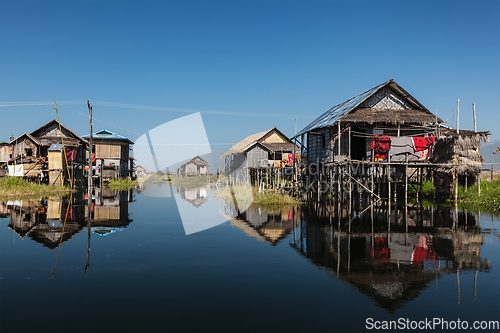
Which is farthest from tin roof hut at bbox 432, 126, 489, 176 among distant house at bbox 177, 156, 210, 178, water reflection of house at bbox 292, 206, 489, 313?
distant house at bbox 177, 156, 210, 178

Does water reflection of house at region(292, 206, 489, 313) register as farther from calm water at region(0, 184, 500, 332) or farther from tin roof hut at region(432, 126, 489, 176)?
tin roof hut at region(432, 126, 489, 176)

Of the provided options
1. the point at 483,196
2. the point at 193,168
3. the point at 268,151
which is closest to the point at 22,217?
the point at 483,196

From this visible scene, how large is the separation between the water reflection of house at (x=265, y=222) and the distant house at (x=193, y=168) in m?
52.0

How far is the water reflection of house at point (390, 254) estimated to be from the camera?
22.5 feet

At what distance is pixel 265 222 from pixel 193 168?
5867cm

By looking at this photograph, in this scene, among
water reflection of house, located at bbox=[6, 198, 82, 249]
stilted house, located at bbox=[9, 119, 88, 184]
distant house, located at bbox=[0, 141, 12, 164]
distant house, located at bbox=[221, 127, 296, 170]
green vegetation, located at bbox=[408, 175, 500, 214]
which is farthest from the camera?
distant house, located at bbox=[0, 141, 12, 164]

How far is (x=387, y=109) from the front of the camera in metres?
21.2

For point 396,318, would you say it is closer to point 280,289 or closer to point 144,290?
point 280,289

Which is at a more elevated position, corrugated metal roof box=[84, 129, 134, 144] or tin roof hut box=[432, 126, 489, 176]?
corrugated metal roof box=[84, 129, 134, 144]

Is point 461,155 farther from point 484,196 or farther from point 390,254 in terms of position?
point 390,254

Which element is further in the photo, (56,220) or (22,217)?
(22,217)

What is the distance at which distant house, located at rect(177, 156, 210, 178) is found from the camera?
232 ft

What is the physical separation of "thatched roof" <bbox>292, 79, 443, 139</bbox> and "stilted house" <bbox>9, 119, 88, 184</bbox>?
21.7 meters

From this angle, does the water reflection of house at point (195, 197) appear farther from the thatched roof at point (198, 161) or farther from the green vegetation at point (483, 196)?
the thatched roof at point (198, 161)
